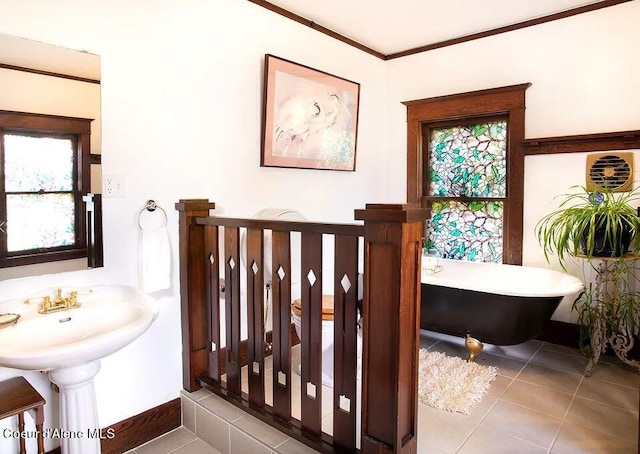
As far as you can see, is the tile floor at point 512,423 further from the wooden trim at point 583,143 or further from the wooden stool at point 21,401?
the wooden trim at point 583,143

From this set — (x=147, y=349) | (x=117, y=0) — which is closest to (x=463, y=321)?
(x=147, y=349)

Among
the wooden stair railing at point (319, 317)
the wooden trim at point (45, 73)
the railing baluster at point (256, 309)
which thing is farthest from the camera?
the railing baluster at point (256, 309)

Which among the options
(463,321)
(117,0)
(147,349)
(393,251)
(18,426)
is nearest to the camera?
(393,251)

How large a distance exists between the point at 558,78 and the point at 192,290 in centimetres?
299

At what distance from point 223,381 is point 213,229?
843 mm

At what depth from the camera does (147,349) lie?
2189 millimetres

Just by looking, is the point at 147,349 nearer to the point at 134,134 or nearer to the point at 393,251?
the point at 134,134

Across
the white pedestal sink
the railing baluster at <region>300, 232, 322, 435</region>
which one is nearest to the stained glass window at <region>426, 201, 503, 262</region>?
the railing baluster at <region>300, 232, 322, 435</region>

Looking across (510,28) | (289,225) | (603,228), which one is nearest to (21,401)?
(289,225)

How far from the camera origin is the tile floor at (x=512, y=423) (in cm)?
191

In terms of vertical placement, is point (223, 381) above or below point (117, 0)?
below

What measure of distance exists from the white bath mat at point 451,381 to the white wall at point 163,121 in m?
1.44

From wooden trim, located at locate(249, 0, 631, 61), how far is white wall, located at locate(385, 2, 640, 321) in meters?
0.03

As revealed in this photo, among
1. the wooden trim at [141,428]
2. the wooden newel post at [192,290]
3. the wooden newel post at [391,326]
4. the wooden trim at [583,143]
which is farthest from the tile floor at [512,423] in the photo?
the wooden trim at [583,143]
